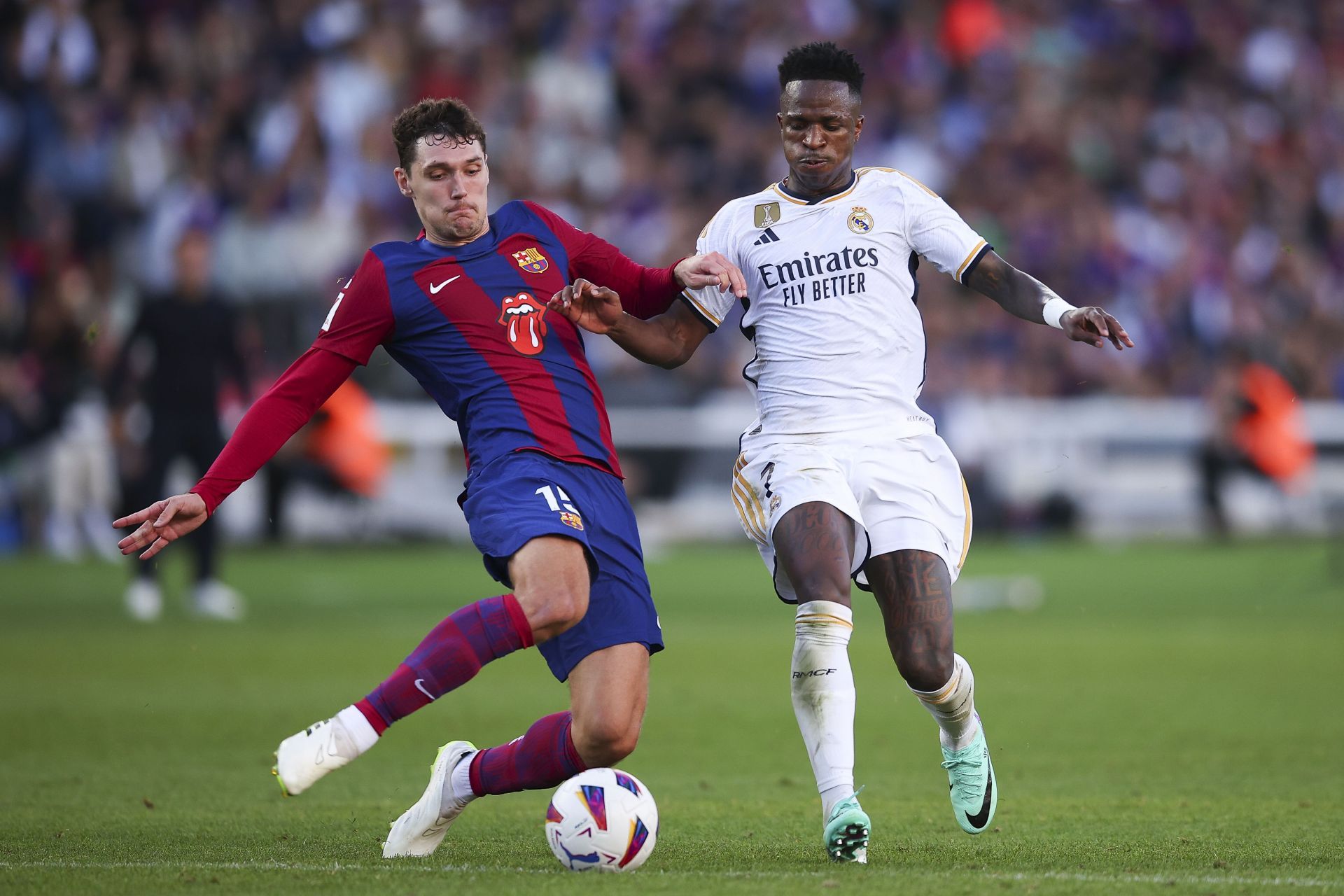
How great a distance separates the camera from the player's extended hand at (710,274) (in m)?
5.91

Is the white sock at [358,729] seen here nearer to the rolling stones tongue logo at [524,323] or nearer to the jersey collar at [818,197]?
the rolling stones tongue logo at [524,323]

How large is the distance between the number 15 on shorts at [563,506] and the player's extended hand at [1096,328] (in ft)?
5.59

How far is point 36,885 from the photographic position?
498 centimetres

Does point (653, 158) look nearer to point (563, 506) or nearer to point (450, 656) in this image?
point (563, 506)

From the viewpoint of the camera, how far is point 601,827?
5.28m

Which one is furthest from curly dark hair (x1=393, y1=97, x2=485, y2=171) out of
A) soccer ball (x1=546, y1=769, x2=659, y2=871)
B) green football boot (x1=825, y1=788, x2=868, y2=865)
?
green football boot (x1=825, y1=788, x2=868, y2=865)

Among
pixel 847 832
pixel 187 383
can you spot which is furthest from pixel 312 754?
pixel 187 383

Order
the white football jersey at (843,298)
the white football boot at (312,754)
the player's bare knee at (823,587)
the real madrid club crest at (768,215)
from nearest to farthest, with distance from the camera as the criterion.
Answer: the white football boot at (312,754), the player's bare knee at (823,587), the white football jersey at (843,298), the real madrid club crest at (768,215)

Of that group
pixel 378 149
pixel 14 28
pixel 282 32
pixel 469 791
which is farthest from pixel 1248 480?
pixel 469 791

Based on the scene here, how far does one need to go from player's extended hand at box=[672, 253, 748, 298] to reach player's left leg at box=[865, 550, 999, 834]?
1082 millimetres

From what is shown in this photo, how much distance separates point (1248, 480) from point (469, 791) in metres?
17.3

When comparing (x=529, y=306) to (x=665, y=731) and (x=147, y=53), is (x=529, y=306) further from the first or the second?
(x=147, y=53)

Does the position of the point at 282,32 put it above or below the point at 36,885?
above

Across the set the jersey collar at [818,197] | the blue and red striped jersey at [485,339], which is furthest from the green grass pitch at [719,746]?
the jersey collar at [818,197]
